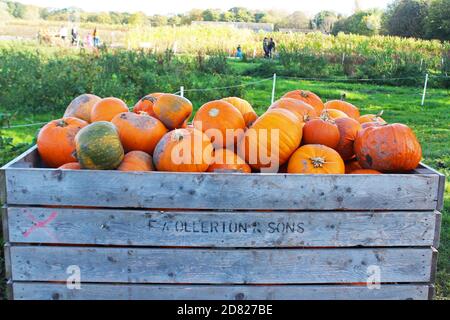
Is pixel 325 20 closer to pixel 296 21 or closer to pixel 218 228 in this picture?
pixel 296 21

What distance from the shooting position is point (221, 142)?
119 inches

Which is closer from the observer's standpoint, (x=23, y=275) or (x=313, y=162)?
(x=23, y=275)

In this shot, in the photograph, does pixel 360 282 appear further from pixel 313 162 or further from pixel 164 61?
pixel 164 61

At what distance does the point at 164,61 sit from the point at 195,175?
39.9ft

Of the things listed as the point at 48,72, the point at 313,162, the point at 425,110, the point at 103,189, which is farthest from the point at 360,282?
the point at 425,110

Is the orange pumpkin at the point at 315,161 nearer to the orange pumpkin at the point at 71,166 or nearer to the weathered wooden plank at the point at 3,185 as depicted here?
the orange pumpkin at the point at 71,166

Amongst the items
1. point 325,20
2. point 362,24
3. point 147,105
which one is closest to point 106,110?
point 147,105

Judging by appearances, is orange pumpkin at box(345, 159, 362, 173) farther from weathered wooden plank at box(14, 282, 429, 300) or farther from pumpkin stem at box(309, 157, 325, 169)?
weathered wooden plank at box(14, 282, 429, 300)

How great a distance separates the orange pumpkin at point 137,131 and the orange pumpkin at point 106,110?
186 mm

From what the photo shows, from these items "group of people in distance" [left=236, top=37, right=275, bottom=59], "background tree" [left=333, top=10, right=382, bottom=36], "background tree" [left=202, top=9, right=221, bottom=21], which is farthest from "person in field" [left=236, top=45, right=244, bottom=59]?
"background tree" [left=202, top=9, right=221, bottom=21]

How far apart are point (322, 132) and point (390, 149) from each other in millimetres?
386

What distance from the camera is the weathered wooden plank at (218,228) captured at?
8.43 feet

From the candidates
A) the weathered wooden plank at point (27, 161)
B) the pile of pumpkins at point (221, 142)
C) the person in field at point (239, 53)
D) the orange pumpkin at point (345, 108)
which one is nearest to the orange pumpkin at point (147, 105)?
the pile of pumpkins at point (221, 142)

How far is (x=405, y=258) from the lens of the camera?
2.72 m
